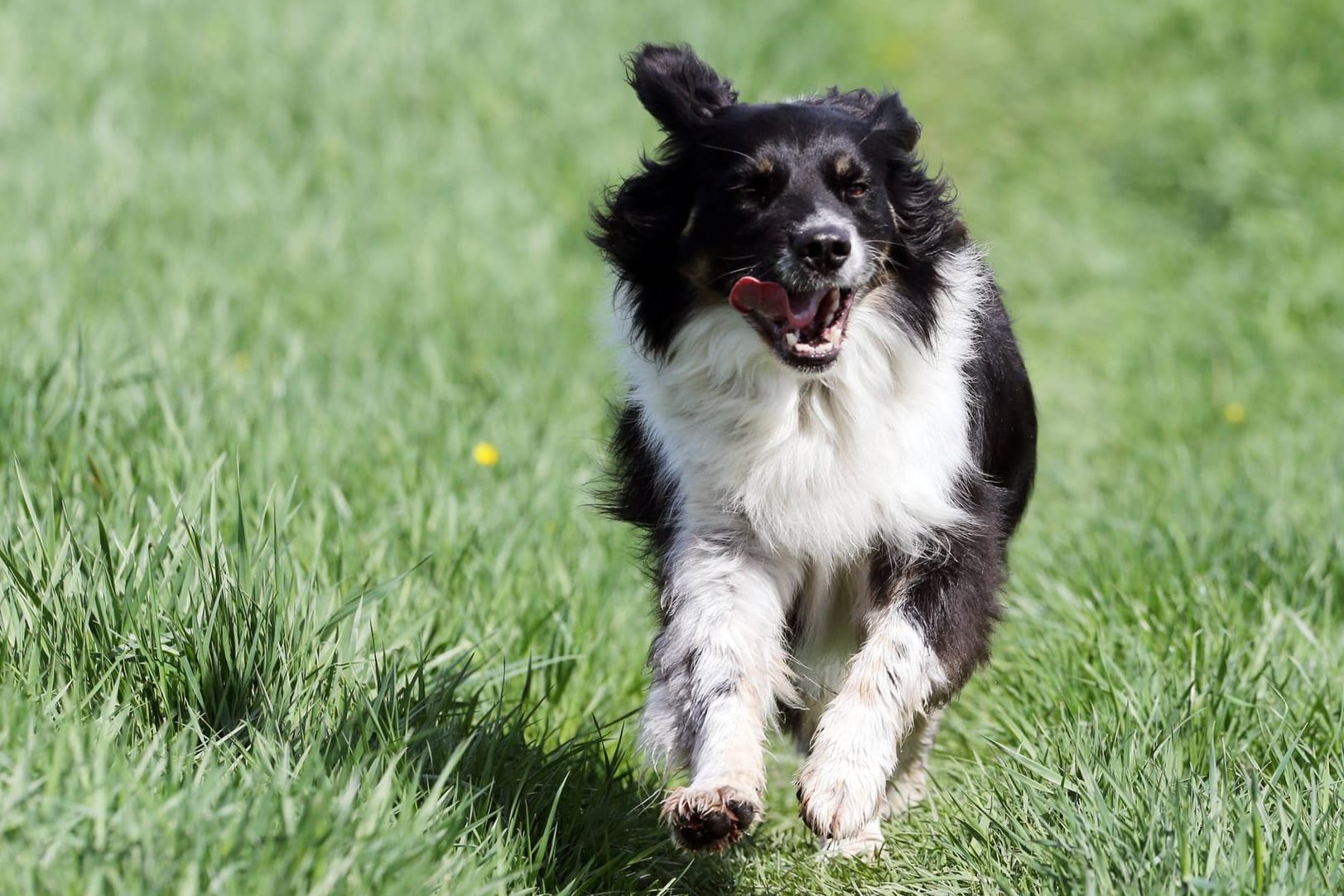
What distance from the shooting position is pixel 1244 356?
6164mm

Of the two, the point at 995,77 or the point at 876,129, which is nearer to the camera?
the point at 876,129

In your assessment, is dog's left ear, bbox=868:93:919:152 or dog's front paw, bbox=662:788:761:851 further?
dog's left ear, bbox=868:93:919:152

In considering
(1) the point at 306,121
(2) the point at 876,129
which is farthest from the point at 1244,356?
(1) the point at 306,121

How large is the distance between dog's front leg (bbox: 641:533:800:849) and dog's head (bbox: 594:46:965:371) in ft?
1.35

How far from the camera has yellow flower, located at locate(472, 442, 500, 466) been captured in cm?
451

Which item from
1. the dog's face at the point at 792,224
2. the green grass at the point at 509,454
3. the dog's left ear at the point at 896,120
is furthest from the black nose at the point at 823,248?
the green grass at the point at 509,454

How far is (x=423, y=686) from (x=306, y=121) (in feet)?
15.7

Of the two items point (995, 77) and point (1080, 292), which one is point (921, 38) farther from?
point (1080, 292)

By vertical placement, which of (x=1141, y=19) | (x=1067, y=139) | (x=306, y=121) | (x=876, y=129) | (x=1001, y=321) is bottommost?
(x=306, y=121)

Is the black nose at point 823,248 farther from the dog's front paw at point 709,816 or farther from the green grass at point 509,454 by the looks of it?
the dog's front paw at point 709,816

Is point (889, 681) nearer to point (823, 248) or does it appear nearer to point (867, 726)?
point (867, 726)

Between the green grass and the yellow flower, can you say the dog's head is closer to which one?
the green grass

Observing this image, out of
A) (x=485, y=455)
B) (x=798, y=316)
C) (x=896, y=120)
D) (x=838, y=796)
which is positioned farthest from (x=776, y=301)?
(x=485, y=455)

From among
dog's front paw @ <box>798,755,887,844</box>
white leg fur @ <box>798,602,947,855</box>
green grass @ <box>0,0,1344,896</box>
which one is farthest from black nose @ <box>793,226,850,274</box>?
dog's front paw @ <box>798,755,887,844</box>
